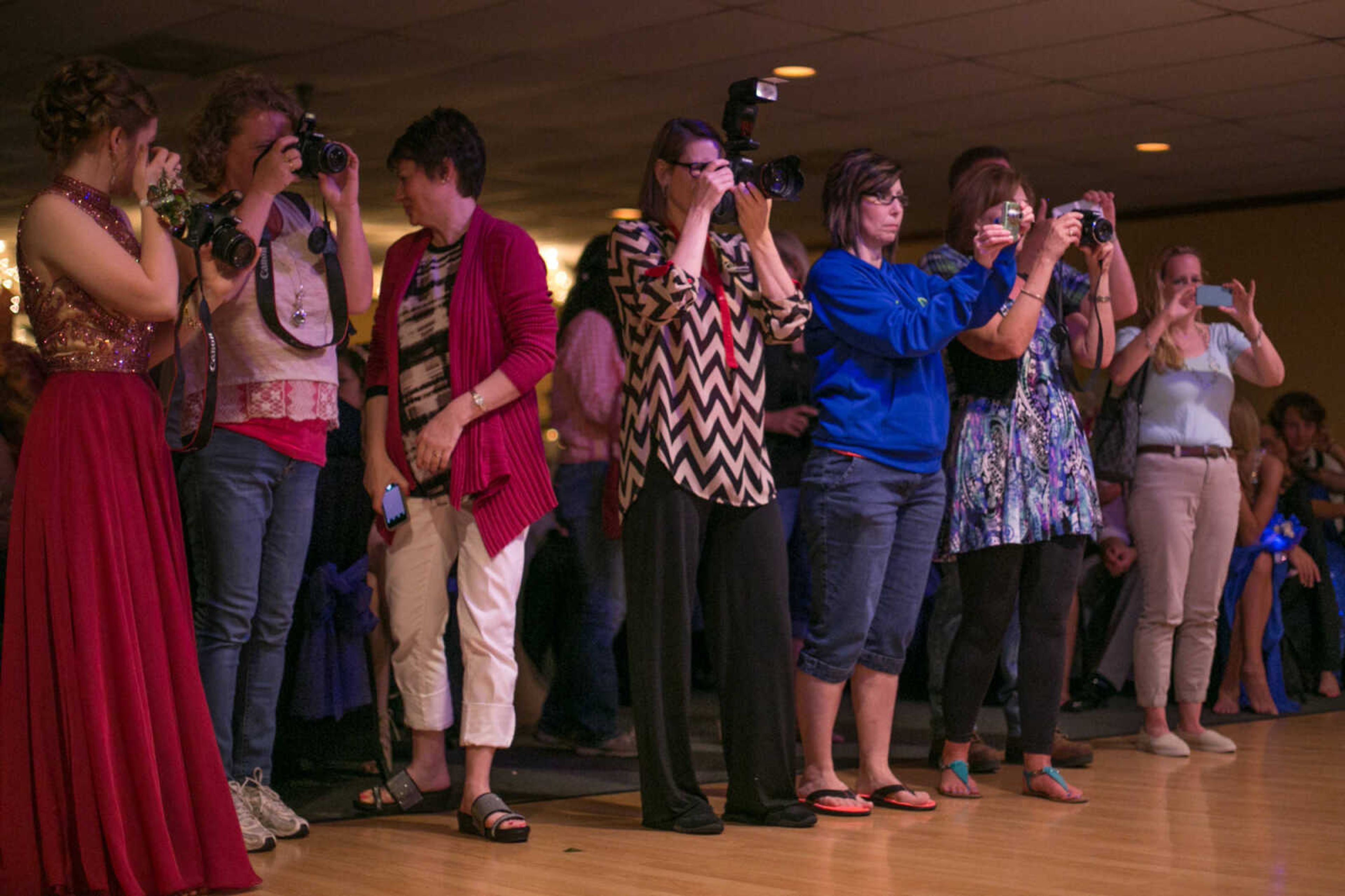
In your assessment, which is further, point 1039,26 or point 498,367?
point 1039,26

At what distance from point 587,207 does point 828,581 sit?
294 inches

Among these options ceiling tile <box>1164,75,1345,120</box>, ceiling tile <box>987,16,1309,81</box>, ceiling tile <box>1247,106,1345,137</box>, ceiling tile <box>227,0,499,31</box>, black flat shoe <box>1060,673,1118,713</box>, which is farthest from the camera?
ceiling tile <box>1247,106,1345,137</box>

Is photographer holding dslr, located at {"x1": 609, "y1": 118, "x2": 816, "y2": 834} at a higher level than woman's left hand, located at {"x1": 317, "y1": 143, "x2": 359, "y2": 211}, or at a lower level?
lower

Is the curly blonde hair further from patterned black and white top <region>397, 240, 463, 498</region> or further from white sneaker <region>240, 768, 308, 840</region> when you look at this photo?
white sneaker <region>240, 768, 308, 840</region>

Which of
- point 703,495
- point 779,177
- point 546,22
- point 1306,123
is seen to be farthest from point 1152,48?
point 703,495

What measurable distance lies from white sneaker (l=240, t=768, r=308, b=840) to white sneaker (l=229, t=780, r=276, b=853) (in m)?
0.05

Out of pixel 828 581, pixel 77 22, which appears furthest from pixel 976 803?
pixel 77 22

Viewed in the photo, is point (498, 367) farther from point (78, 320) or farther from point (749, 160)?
point (78, 320)

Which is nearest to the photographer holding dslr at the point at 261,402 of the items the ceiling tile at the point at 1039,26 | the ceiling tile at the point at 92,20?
the ceiling tile at the point at 92,20

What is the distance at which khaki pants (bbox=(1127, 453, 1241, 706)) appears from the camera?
4676mm

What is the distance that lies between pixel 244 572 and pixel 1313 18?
4.85m

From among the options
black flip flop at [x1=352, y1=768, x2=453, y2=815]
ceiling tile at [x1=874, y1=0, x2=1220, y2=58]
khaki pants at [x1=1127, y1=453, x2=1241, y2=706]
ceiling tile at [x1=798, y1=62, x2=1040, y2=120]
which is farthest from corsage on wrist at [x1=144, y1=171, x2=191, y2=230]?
ceiling tile at [x1=798, y1=62, x2=1040, y2=120]

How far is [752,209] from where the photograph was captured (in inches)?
129

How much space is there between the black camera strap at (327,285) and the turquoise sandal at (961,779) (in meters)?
1.75
